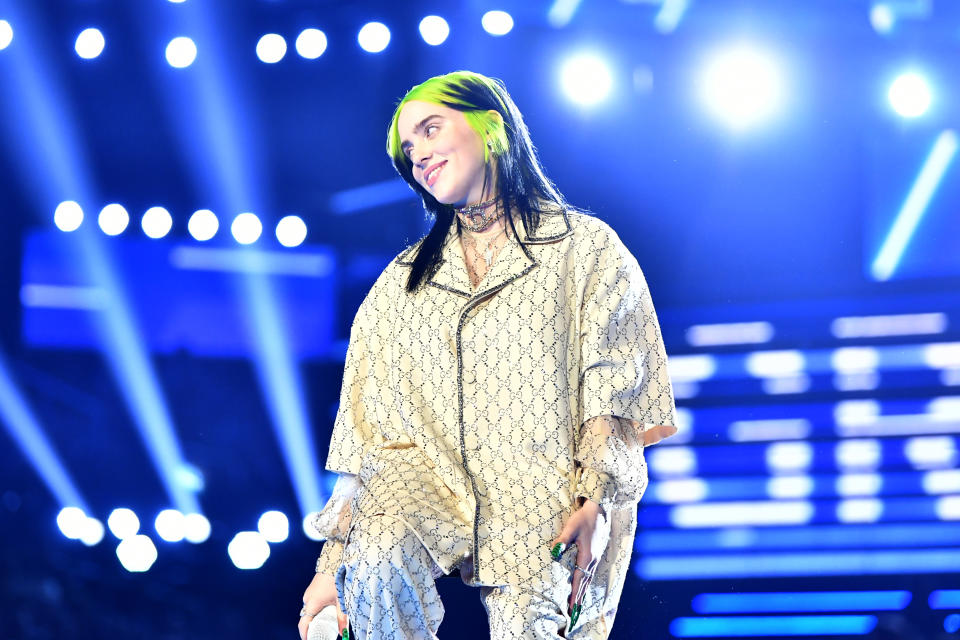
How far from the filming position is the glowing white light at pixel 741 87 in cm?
259

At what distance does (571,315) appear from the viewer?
1859mm

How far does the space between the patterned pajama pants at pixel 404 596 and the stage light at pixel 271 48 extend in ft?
5.54

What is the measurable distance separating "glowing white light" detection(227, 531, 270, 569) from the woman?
1.02 metres

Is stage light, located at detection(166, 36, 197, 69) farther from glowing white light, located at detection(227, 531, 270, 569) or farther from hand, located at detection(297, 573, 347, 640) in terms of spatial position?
hand, located at detection(297, 573, 347, 640)

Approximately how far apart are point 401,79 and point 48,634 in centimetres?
186

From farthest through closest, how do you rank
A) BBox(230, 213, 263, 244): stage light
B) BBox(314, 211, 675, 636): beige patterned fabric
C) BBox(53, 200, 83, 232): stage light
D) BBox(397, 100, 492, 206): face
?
BBox(53, 200, 83, 232): stage light
BBox(230, 213, 263, 244): stage light
BBox(397, 100, 492, 206): face
BBox(314, 211, 675, 636): beige patterned fabric

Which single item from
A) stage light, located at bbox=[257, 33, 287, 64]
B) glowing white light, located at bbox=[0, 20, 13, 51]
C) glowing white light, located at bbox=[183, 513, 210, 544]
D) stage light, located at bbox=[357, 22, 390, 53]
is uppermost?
glowing white light, located at bbox=[0, 20, 13, 51]

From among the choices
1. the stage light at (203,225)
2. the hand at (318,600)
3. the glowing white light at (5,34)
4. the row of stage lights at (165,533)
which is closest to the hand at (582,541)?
the hand at (318,600)

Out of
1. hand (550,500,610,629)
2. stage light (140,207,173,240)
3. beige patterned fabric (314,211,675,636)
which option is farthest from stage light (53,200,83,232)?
hand (550,500,610,629)

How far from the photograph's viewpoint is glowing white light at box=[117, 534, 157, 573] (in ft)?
9.51

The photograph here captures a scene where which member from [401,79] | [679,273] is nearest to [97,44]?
[401,79]

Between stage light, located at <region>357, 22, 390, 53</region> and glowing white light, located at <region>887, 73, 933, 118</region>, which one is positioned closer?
glowing white light, located at <region>887, 73, 933, 118</region>

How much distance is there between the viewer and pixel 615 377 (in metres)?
1.73

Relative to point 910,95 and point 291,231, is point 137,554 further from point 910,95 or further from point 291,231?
point 910,95
